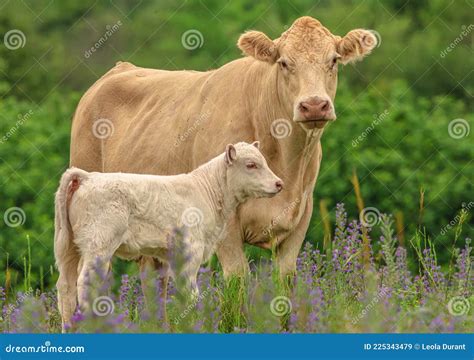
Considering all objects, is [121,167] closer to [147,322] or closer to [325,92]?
[325,92]

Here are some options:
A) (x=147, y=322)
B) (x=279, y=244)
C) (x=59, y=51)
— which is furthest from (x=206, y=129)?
(x=59, y=51)

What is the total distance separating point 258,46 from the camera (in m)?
8.34

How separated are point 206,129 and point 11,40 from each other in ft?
37.8

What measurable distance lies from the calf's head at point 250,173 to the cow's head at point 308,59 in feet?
1.40

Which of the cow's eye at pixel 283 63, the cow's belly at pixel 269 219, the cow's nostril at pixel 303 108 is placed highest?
the cow's eye at pixel 283 63

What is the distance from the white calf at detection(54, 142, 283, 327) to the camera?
683 centimetres

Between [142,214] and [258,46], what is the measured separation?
1937mm

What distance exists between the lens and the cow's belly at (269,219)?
8164 millimetres

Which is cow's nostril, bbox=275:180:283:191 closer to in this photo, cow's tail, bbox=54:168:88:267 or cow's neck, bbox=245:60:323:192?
cow's neck, bbox=245:60:323:192

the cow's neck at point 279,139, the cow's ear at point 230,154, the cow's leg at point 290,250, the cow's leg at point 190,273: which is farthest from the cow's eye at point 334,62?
the cow's leg at point 190,273

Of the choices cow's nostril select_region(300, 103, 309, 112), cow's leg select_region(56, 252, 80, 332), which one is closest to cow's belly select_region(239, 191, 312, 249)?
cow's nostril select_region(300, 103, 309, 112)

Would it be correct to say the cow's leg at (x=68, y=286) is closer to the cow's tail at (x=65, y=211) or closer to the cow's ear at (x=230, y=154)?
the cow's tail at (x=65, y=211)

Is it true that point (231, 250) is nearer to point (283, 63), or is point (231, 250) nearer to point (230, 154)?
point (230, 154)

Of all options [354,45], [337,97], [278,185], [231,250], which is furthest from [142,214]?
[337,97]
